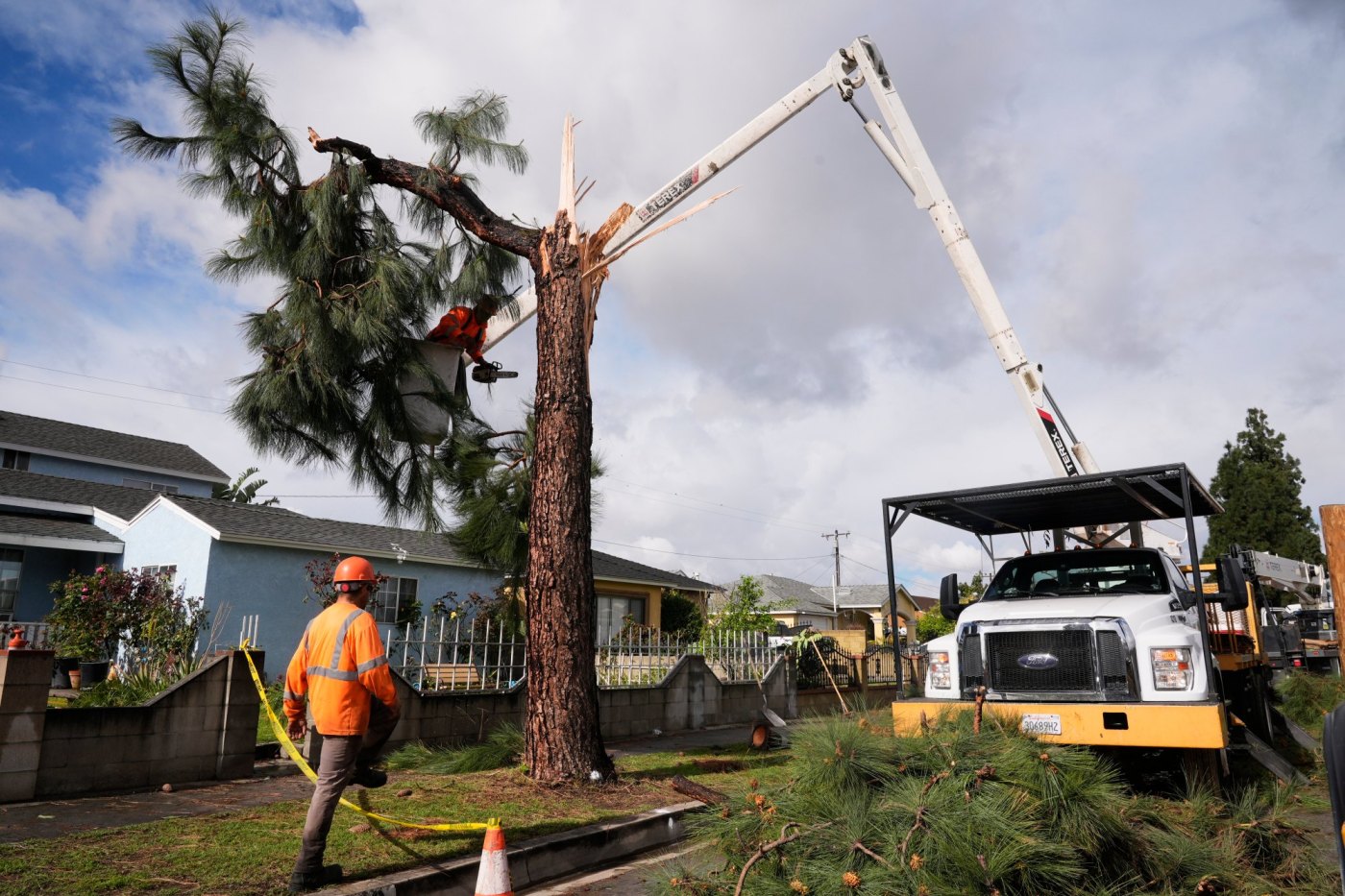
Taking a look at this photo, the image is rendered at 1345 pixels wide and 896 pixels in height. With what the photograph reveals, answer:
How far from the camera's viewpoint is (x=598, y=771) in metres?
7.34

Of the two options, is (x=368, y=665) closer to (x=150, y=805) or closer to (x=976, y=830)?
(x=976, y=830)

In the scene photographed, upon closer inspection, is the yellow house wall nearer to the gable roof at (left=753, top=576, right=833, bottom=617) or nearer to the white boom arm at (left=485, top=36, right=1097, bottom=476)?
the white boom arm at (left=485, top=36, right=1097, bottom=476)

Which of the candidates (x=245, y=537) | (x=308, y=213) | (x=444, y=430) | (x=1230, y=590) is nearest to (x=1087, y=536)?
(x=1230, y=590)

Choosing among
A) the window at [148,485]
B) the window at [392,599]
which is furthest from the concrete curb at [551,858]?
the window at [148,485]

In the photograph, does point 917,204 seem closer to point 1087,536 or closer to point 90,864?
point 1087,536

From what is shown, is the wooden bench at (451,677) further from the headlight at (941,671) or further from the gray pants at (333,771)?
the headlight at (941,671)

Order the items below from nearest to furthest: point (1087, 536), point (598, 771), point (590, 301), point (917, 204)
Answer: point (598, 771), point (590, 301), point (1087, 536), point (917, 204)

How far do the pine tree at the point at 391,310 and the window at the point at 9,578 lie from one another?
47.2 ft

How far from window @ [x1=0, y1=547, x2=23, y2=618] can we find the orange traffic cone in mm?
20127

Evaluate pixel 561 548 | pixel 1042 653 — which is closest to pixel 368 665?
pixel 561 548

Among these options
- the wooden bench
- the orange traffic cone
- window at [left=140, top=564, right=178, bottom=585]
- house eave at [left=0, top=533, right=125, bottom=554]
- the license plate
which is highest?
house eave at [left=0, top=533, right=125, bottom=554]

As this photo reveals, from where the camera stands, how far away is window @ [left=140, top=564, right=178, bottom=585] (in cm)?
1708

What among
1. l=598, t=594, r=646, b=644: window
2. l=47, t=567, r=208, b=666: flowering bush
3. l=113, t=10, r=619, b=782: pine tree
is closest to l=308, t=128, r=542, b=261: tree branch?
l=113, t=10, r=619, b=782: pine tree

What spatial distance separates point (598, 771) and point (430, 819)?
175 centimetres
